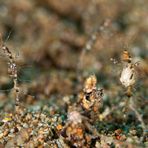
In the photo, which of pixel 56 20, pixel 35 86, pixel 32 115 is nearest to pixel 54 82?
pixel 35 86

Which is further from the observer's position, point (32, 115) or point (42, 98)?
point (42, 98)

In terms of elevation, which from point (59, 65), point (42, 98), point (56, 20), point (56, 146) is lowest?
point (56, 146)

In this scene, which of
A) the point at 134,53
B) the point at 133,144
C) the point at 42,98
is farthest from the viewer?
the point at 134,53

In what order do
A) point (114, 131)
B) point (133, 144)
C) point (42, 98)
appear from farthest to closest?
point (42, 98) < point (114, 131) < point (133, 144)

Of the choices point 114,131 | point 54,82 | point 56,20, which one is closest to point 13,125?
point 114,131

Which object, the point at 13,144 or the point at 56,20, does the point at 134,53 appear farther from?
the point at 13,144

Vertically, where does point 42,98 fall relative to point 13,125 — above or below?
above

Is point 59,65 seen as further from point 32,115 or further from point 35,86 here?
point 32,115
